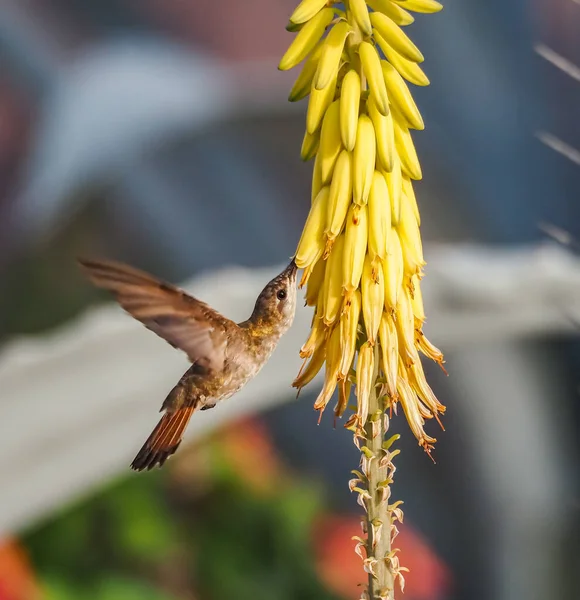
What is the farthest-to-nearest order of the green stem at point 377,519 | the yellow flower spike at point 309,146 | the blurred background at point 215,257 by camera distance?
1. the blurred background at point 215,257
2. the yellow flower spike at point 309,146
3. the green stem at point 377,519

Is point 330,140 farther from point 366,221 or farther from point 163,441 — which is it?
point 163,441

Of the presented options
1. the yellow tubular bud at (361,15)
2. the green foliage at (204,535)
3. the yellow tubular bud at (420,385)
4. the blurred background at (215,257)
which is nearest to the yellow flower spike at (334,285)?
the yellow tubular bud at (420,385)

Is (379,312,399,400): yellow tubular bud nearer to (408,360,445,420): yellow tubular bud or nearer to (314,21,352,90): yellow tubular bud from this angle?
(408,360,445,420): yellow tubular bud

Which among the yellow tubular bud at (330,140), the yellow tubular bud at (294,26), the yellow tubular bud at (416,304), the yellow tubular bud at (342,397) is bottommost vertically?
the yellow tubular bud at (342,397)

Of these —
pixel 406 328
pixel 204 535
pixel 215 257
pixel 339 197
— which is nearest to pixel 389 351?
pixel 406 328

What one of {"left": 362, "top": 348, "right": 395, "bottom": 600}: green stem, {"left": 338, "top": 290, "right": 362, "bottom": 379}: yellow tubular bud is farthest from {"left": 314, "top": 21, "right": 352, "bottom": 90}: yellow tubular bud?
{"left": 362, "top": 348, "right": 395, "bottom": 600}: green stem

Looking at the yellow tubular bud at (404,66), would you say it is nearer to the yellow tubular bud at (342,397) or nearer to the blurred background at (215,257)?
the yellow tubular bud at (342,397)
